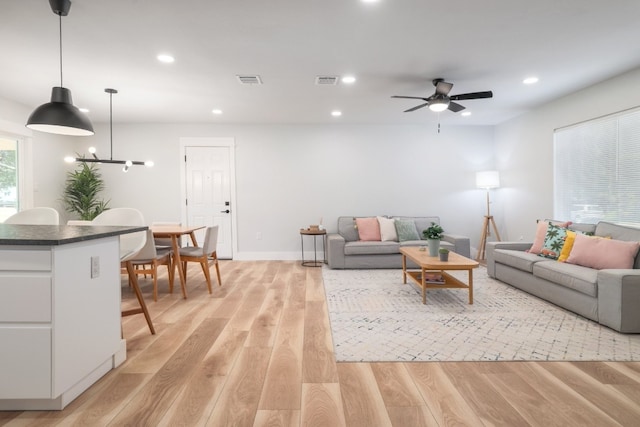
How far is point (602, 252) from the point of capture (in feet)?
10.5

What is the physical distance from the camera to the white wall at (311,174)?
6.11 m

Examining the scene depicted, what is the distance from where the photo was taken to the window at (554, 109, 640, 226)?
380 centimetres

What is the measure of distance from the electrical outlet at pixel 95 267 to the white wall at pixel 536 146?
17.4ft

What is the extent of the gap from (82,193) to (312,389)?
5735 millimetres

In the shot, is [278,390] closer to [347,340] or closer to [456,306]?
[347,340]

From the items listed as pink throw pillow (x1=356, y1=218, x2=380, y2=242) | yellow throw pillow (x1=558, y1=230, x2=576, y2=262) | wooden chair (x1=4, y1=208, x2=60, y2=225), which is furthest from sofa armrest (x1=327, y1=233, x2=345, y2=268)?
wooden chair (x1=4, y1=208, x2=60, y2=225)

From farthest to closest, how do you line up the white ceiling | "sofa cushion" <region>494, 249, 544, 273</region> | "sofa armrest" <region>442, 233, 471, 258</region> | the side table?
the side table < "sofa armrest" <region>442, 233, 471, 258</region> < "sofa cushion" <region>494, 249, 544, 273</region> < the white ceiling

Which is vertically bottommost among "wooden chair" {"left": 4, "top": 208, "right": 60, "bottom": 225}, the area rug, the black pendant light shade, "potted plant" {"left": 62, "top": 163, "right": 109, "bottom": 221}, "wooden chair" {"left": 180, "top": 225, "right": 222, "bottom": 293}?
the area rug

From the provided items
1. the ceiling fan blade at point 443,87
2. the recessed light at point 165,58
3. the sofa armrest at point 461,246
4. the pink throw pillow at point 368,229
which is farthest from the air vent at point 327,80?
the sofa armrest at point 461,246

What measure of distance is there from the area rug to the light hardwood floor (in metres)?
0.12

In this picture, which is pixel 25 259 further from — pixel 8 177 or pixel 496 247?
pixel 496 247

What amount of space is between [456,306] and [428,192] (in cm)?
335

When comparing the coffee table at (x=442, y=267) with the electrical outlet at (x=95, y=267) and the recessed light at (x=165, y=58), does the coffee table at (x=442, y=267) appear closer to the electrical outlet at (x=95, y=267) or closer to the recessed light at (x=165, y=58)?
the electrical outlet at (x=95, y=267)

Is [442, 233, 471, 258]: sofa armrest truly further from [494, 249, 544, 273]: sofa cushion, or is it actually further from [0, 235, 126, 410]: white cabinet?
[0, 235, 126, 410]: white cabinet
